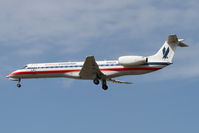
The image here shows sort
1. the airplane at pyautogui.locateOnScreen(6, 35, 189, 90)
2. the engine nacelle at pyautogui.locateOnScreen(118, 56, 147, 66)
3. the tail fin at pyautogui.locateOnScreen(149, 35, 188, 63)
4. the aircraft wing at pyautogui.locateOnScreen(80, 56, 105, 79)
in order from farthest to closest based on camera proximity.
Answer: the tail fin at pyautogui.locateOnScreen(149, 35, 188, 63) < the airplane at pyautogui.locateOnScreen(6, 35, 189, 90) < the engine nacelle at pyautogui.locateOnScreen(118, 56, 147, 66) < the aircraft wing at pyautogui.locateOnScreen(80, 56, 105, 79)

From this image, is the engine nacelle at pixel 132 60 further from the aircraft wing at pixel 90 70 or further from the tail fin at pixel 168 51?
the aircraft wing at pixel 90 70

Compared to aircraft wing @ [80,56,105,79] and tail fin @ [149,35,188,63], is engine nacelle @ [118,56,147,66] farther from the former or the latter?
aircraft wing @ [80,56,105,79]

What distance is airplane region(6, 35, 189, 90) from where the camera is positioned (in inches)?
2384

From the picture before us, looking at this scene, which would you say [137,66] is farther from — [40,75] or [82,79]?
[40,75]

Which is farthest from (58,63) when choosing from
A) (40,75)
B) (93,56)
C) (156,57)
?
(156,57)

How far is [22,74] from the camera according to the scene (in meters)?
66.5

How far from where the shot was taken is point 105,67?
62719mm

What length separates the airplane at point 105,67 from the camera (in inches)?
2384

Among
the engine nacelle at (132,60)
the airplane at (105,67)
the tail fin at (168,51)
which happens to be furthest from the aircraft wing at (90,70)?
the tail fin at (168,51)

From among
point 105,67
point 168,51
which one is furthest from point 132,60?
point 168,51

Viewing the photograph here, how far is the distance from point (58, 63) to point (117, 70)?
7.47 m

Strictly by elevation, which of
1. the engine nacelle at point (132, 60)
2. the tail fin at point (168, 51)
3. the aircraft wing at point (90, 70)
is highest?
the tail fin at point (168, 51)

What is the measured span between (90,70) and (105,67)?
2.13 m

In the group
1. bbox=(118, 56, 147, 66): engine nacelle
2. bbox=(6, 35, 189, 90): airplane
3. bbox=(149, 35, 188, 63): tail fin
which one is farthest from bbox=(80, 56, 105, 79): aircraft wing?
bbox=(149, 35, 188, 63): tail fin
